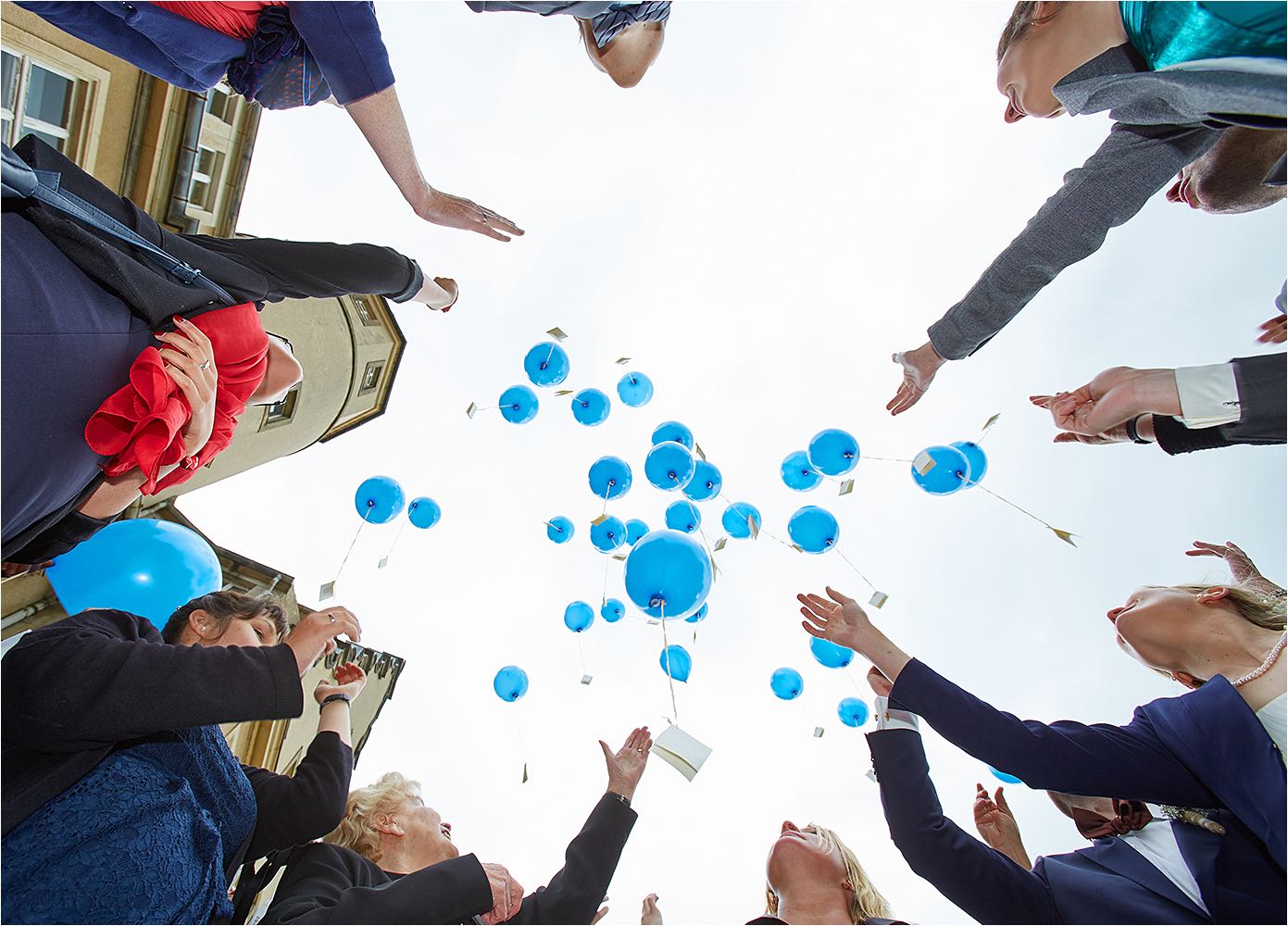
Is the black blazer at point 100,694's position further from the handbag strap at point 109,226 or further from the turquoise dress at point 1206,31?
the turquoise dress at point 1206,31

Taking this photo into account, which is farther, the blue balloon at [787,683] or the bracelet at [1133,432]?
the blue balloon at [787,683]

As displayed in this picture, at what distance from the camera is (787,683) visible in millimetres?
6414

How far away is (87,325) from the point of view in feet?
5.08

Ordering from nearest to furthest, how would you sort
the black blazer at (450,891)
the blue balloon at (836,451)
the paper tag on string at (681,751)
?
the black blazer at (450,891), the paper tag on string at (681,751), the blue balloon at (836,451)

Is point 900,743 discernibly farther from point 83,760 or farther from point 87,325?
point 87,325


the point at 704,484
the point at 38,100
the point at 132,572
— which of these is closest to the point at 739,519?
the point at 704,484

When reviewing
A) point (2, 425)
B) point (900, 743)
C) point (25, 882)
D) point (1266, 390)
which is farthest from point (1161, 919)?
point (2, 425)

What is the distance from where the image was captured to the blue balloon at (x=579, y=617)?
667 cm

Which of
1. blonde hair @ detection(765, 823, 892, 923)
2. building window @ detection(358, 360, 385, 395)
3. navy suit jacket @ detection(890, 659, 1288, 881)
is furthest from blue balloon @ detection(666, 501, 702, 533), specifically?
Result: building window @ detection(358, 360, 385, 395)

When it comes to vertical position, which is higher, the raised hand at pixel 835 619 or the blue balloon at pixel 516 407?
the blue balloon at pixel 516 407

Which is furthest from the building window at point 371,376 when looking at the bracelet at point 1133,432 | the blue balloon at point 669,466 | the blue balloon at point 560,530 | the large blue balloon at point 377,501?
the bracelet at point 1133,432

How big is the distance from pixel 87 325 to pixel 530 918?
2.50 m

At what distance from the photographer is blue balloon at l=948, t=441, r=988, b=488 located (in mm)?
5047

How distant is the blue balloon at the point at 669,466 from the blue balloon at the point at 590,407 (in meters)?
1.19
